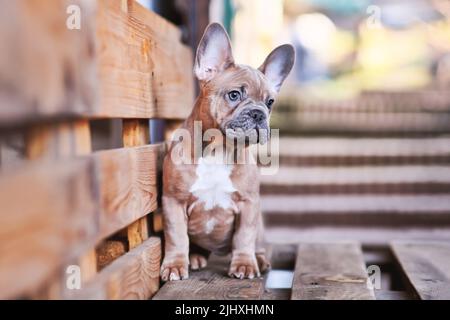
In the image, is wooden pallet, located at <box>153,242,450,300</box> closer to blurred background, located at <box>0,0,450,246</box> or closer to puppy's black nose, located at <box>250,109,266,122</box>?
puppy's black nose, located at <box>250,109,266,122</box>

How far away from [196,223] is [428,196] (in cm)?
261

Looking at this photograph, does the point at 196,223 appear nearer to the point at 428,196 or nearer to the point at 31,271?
the point at 31,271

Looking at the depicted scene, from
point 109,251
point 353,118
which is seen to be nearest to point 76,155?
point 109,251

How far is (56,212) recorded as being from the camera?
1417mm

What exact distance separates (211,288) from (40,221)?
94 cm

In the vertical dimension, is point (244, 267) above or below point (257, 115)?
below

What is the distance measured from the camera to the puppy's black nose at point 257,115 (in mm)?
2180

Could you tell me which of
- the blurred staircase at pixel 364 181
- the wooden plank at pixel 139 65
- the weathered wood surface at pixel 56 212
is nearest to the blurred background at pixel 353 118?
the blurred staircase at pixel 364 181

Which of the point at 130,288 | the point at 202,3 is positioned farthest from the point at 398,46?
the point at 130,288

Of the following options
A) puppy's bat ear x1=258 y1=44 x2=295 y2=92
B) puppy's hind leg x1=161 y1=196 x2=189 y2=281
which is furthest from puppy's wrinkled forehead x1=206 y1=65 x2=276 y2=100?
puppy's hind leg x1=161 y1=196 x2=189 y2=281

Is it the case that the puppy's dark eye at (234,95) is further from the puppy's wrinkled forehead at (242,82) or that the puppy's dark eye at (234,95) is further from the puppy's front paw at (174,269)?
the puppy's front paw at (174,269)

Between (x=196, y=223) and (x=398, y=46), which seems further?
(x=398, y=46)

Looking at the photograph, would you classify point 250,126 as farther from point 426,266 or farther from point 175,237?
point 426,266

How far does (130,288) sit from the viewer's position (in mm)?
1916
